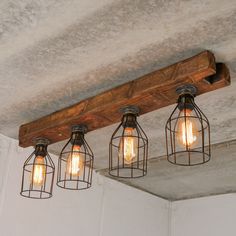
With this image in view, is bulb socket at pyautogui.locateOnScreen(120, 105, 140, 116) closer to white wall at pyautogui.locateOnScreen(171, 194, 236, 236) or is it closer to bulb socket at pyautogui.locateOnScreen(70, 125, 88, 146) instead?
bulb socket at pyautogui.locateOnScreen(70, 125, 88, 146)

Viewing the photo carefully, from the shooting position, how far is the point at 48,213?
3545mm

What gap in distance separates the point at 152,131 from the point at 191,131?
1.16 meters

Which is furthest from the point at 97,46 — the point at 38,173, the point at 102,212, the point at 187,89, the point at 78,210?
the point at 102,212

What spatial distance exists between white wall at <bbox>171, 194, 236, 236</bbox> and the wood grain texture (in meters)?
2.24

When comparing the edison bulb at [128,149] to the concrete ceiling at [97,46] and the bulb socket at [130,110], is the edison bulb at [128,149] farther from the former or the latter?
the concrete ceiling at [97,46]

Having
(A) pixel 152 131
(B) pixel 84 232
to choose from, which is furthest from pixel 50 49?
(B) pixel 84 232

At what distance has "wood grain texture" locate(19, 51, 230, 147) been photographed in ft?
7.52

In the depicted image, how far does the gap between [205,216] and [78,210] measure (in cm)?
151

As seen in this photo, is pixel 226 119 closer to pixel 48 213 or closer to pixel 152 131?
pixel 152 131

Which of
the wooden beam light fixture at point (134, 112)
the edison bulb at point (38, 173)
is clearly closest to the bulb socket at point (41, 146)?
the wooden beam light fixture at point (134, 112)

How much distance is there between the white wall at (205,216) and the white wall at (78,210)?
0.15 meters

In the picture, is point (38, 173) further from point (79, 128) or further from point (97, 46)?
point (97, 46)

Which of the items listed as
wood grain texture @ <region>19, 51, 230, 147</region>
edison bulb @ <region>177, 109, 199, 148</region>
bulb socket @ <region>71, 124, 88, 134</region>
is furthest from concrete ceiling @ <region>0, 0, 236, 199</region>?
edison bulb @ <region>177, 109, 199, 148</region>

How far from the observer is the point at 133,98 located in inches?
97.3
